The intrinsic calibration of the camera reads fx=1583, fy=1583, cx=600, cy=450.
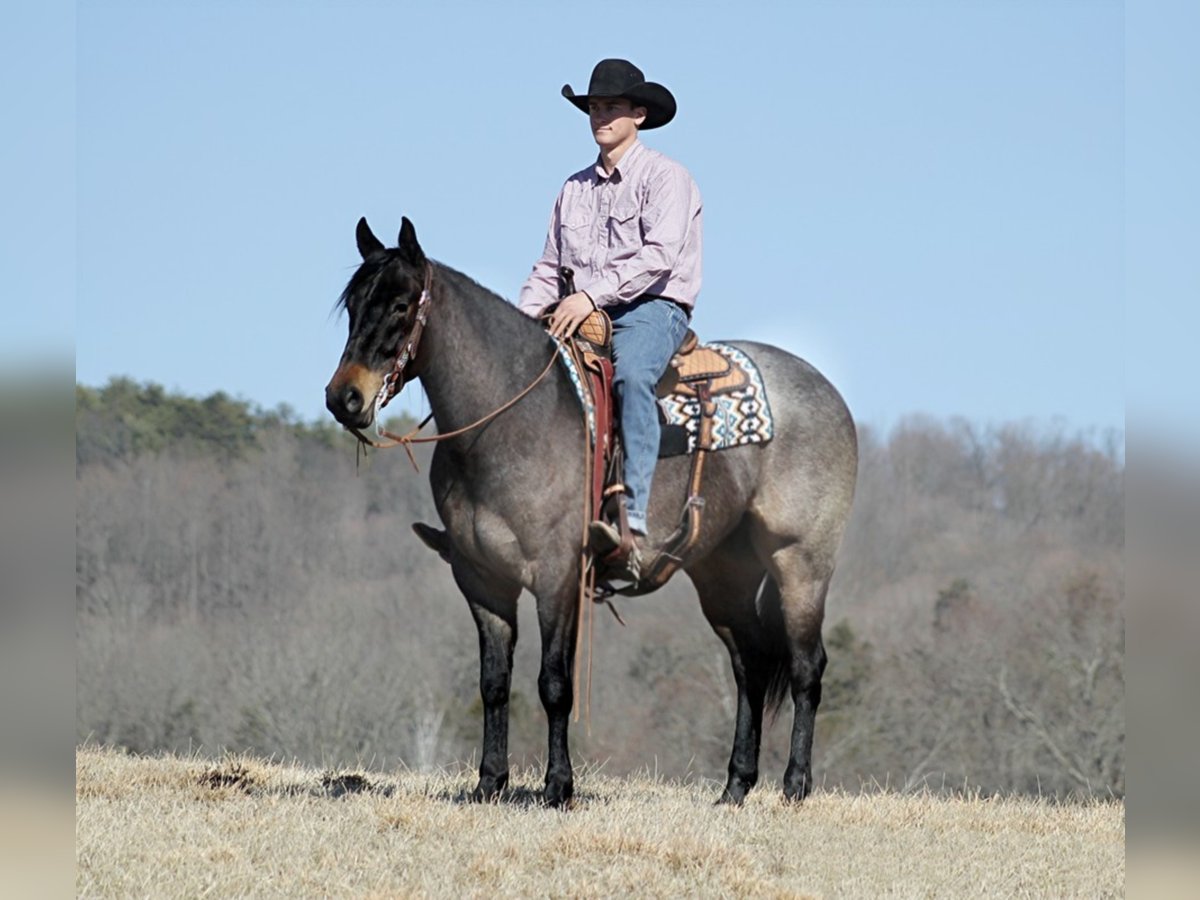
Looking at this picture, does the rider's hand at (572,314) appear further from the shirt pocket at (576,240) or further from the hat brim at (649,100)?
the hat brim at (649,100)

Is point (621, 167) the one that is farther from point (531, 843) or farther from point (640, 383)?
point (531, 843)

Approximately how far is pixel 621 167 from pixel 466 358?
4.14 feet

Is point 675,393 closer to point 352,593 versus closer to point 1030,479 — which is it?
point 352,593

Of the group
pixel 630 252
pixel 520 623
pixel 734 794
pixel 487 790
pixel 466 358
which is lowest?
pixel 520 623

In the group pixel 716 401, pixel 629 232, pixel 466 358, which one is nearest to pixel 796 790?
pixel 716 401

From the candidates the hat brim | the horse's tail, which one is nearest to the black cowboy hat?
the hat brim

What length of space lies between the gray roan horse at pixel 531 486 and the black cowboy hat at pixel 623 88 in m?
1.14

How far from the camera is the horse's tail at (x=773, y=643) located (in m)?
8.35

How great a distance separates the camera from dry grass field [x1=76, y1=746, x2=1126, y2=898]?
5527 mm

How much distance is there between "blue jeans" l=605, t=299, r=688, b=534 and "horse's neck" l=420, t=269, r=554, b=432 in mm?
436

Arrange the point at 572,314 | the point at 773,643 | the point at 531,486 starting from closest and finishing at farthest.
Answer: the point at 531,486 → the point at 572,314 → the point at 773,643

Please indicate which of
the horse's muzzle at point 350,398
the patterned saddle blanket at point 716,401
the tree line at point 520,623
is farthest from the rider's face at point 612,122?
the tree line at point 520,623

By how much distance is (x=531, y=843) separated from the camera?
5934mm
